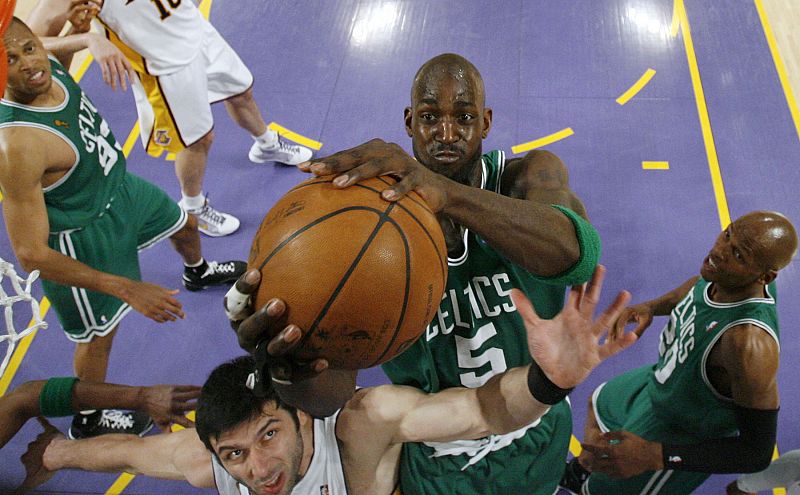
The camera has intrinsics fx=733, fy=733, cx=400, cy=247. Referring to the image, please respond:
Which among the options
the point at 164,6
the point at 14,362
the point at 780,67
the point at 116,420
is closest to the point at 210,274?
the point at 116,420

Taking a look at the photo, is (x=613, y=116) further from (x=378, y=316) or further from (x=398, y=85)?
(x=378, y=316)

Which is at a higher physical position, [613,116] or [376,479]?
[613,116]

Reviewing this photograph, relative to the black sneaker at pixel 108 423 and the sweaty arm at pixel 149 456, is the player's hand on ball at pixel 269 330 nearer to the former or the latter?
the sweaty arm at pixel 149 456

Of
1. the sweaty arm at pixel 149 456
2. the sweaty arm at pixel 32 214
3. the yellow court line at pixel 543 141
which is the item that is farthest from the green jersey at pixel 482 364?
the yellow court line at pixel 543 141

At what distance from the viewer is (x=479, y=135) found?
8.14 ft

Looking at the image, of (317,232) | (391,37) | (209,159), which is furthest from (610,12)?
(317,232)

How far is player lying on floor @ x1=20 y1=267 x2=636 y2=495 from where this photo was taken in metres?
2.20

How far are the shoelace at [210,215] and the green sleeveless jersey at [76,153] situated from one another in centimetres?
133

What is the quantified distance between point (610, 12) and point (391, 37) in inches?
Result: 81.3

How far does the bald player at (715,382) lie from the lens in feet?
9.08

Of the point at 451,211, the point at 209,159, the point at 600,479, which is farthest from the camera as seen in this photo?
the point at 209,159

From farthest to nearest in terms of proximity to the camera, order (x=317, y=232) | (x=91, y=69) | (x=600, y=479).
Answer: (x=91, y=69), (x=600, y=479), (x=317, y=232)

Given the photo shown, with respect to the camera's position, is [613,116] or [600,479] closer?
[600,479]

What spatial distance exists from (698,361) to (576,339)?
1.06m
